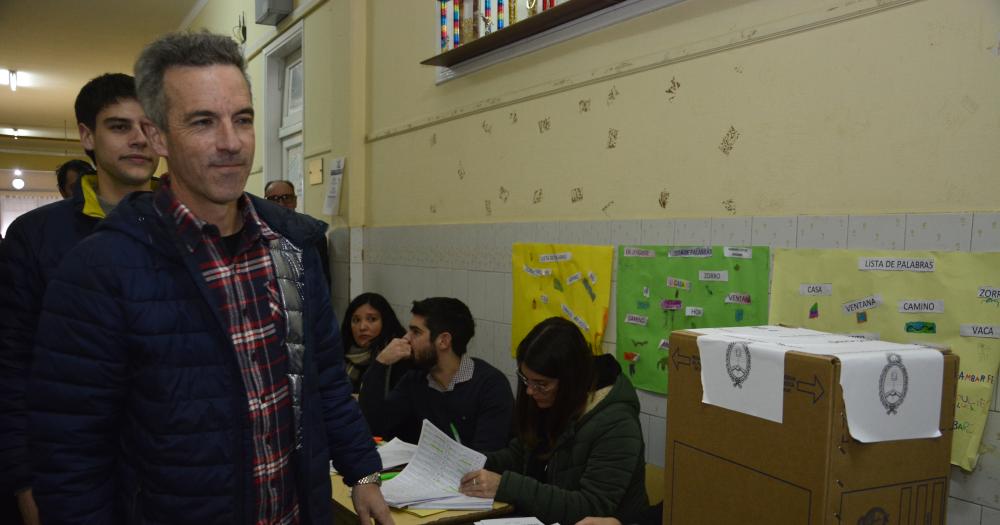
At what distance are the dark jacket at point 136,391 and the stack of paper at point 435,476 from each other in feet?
2.62

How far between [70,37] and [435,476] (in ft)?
25.2

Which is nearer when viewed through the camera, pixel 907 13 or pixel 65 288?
pixel 65 288

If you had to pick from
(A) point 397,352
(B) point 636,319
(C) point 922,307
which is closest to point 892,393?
(C) point 922,307

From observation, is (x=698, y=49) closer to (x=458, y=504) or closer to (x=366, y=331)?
(x=458, y=504)

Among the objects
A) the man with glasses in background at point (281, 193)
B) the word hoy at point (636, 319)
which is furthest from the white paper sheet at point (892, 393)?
the man with glasses in background at point (281, 193)

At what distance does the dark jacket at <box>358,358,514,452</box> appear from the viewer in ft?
8.74

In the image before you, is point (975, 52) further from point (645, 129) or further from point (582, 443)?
point (582, 443)

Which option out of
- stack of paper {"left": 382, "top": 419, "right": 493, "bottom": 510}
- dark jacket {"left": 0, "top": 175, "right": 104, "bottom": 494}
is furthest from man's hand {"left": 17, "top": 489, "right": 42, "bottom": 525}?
stack of paper {"left": 382, "top": 419, "right": 493, "bottom": 510}

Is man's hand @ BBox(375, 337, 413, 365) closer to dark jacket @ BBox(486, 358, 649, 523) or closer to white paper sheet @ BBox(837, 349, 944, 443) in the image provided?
dark jacket @ BBox(486, 358, 649, 523)

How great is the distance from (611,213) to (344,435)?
1449 mm

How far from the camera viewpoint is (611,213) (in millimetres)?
2564

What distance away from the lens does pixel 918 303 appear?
1.67 meters

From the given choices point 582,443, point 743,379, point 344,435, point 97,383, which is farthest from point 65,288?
point 582,443

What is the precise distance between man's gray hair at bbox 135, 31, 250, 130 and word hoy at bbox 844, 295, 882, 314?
1.56 meters
